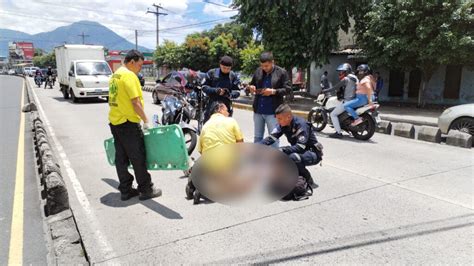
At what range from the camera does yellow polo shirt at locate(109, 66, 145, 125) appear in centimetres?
449


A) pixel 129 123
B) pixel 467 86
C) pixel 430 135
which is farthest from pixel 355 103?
pixel 467 86

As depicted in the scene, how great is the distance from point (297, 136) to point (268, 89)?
96cm

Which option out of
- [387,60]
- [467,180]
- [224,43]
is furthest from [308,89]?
[467,180]

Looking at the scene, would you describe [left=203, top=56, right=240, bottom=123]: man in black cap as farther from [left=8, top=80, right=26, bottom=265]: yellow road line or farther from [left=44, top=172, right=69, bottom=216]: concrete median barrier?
[left=8, top=80, right=26, bottom=265]: yellow road line

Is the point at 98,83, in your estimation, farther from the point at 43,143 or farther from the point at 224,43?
the point at 224,43

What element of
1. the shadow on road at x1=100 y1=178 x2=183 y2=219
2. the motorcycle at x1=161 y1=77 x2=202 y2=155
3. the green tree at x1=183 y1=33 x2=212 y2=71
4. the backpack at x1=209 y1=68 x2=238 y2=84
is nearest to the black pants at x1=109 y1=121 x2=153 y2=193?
the shadow on road at x1=100 y1=178 x2=183 y2=219

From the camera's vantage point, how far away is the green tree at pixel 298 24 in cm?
1570

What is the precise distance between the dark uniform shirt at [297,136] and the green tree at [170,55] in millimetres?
34870

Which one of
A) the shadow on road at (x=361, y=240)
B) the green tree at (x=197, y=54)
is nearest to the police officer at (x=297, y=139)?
the shadow on road at (x=361, y=240)

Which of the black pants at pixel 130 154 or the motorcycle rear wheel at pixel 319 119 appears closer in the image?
the black pants at pixel 130 154

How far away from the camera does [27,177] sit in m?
6.16

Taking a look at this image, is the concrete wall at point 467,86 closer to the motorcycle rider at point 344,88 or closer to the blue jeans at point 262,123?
the motorcycle rider at point 344,88

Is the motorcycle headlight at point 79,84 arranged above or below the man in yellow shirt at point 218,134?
above

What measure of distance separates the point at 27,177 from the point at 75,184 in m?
1.12
